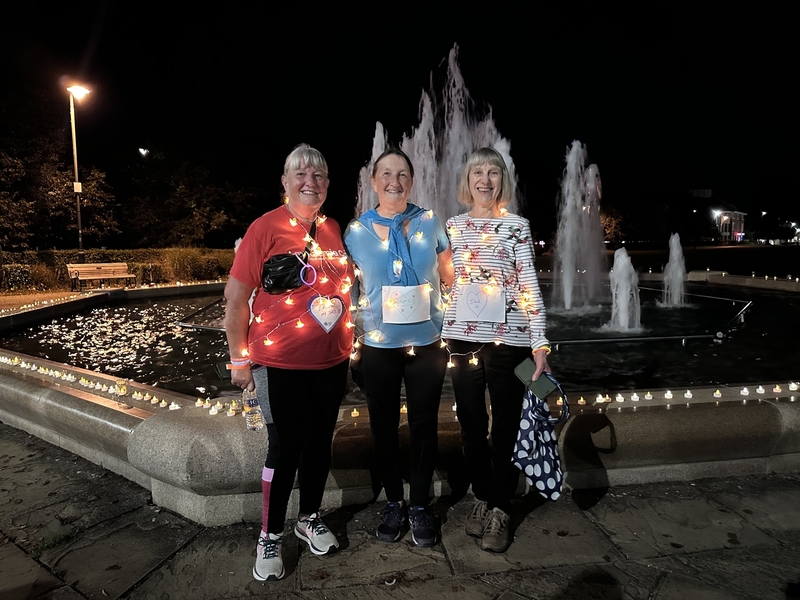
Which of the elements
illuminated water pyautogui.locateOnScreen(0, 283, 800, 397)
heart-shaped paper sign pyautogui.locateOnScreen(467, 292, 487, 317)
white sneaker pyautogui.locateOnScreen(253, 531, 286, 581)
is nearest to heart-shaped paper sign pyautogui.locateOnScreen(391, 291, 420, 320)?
heart-shaped paper sign pyautogui.locateOnScreen(467, 292, 487, 317)

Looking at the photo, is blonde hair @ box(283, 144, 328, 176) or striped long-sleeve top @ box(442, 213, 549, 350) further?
striped long-sleeve top @ box(442, 213, 549, 350)

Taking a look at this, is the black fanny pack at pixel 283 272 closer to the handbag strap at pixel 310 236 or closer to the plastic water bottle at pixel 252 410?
the handbag strap at pixel 310 236

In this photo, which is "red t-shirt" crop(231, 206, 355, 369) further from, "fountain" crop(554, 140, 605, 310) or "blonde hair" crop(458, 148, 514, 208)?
"fountain" crop(554, 140, 605, 310)

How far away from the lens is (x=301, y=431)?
2.71 meters

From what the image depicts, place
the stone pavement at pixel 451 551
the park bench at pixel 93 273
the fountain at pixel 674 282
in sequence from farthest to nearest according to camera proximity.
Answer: the park bench at pixel 93 273 → the fountain at pixel 674 282 → the stone pavement at pixel 451 551

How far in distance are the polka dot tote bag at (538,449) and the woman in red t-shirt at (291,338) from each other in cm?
99

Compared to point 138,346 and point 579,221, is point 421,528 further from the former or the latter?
point 579,221

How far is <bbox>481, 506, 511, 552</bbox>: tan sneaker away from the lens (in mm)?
2761

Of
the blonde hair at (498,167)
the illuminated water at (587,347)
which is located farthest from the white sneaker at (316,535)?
the illuminated water at (587,347)

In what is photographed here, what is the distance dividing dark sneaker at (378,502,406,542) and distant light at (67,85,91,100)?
62.8 ft

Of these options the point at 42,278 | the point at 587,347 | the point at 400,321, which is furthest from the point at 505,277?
the point at 42,278

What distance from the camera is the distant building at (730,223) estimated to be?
8912 cm

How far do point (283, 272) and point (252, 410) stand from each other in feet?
2.49

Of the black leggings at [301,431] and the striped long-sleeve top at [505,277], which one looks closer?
the black leggings at [301,431]
